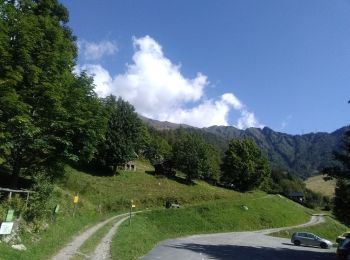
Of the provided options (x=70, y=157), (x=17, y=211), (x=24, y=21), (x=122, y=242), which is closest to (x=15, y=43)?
(x=24, y=21)

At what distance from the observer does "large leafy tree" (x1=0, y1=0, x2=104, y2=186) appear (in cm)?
2933

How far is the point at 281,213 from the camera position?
271ft

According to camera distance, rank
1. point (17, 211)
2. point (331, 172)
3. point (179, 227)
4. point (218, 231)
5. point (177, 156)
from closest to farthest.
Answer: point (17, 211) → point (331, 172) → point (179, 227) → point (218, 231) → point (177, 156)

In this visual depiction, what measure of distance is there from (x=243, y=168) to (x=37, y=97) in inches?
3013

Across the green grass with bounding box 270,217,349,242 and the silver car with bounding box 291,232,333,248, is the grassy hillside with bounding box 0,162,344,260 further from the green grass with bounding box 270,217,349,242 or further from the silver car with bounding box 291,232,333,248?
the silver car with bounding box 291,232,333,248

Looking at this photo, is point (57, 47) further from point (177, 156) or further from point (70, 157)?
point (177, 156)

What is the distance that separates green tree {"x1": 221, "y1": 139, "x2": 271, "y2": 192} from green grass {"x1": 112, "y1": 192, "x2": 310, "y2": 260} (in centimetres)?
1490

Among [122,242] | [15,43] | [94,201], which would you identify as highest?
[15,43]

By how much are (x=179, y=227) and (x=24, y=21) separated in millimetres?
35978

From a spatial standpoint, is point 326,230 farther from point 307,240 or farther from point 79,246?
point 79,246

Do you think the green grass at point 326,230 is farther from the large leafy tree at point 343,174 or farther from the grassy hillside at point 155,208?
the large leafy tree at point 343,174

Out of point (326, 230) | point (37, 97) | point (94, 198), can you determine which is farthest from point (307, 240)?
point (37, 97)

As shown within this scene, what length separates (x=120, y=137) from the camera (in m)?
80.5

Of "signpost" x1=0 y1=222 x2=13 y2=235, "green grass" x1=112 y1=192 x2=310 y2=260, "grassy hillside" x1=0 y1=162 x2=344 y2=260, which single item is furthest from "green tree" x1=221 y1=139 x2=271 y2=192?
"signpost" x1=0 y1=222 x2=13 y2=235
